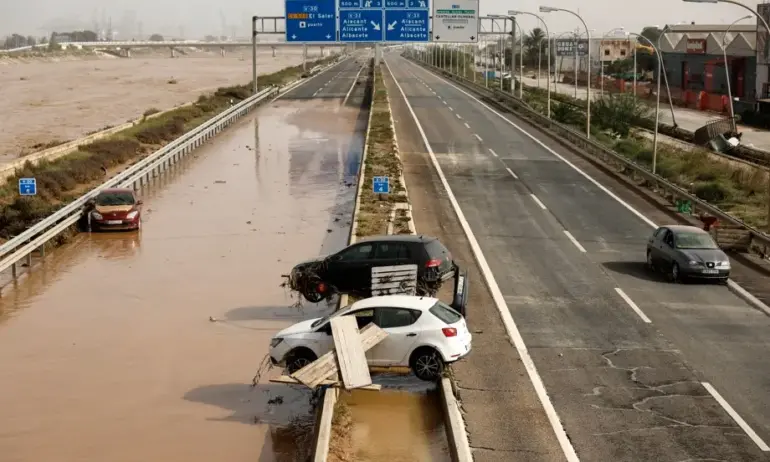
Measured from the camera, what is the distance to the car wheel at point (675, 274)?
2495 centimetres

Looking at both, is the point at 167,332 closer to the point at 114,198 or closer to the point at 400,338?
the point at 400,338

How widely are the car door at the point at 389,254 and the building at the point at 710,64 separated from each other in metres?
63.0

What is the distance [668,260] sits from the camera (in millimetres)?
25406

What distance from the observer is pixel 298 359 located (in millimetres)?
17469

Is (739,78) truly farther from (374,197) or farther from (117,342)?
(117,342)

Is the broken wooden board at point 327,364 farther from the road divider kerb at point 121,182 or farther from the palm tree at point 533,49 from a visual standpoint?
the palm tree at point 533,49

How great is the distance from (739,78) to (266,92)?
41.6m

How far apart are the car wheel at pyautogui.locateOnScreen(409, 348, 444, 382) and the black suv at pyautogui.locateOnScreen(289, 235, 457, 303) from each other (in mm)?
5005

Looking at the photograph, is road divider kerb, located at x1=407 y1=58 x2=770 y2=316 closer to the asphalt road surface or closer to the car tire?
the asphalt road surface


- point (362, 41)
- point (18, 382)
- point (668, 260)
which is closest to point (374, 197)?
point (668, 260)

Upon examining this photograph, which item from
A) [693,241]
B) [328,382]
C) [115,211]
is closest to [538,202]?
[693,241]

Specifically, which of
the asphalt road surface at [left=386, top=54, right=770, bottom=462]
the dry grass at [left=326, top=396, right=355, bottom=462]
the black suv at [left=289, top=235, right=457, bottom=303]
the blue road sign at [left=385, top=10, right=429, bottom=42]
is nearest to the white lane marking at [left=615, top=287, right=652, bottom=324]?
the asphalt road surface at [left=386, top=54, right=770, bottom=462]

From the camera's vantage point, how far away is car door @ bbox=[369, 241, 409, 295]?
72.9 feet

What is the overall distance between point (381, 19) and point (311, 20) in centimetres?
467
